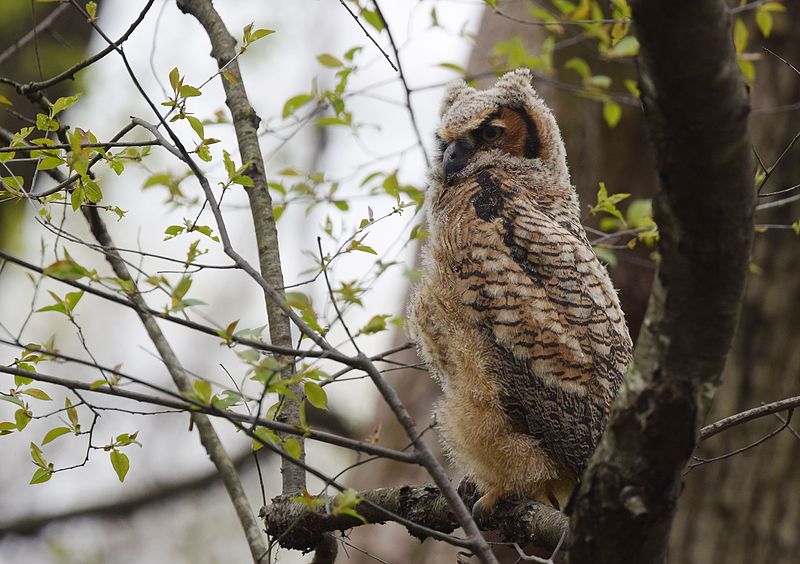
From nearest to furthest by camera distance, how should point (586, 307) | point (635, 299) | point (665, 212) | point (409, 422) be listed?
point (665, 212) < point (409, 422) < point (586, 307) < point (635, 299)

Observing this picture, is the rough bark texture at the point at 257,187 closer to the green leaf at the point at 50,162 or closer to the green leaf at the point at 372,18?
the green leaf at the point at 372,18

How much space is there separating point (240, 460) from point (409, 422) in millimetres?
4991

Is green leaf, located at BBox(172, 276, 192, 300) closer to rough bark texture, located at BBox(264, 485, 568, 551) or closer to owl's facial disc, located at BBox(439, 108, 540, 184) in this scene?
rough bark texture, located at BBox(264, 485, 568, 551)

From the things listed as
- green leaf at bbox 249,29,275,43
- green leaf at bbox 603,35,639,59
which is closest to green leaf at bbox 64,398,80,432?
green leaf at bbox 249,29,275,43

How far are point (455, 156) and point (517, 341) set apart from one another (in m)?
1.14

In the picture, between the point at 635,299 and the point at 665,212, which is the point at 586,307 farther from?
the point at 635,299

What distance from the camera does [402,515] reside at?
2.87m

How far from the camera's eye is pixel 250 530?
9.47 feet

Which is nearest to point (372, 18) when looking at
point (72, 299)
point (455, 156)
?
point (455, 156)

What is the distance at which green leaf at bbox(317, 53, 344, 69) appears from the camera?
150 inches

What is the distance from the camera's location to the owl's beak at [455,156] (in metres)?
3.88

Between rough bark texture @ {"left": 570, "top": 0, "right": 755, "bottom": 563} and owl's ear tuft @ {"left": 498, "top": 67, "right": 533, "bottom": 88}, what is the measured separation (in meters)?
2.55

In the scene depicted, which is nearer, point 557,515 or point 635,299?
point 557,515

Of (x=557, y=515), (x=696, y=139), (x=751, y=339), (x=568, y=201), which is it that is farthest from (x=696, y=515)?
(x=696, y=139)
